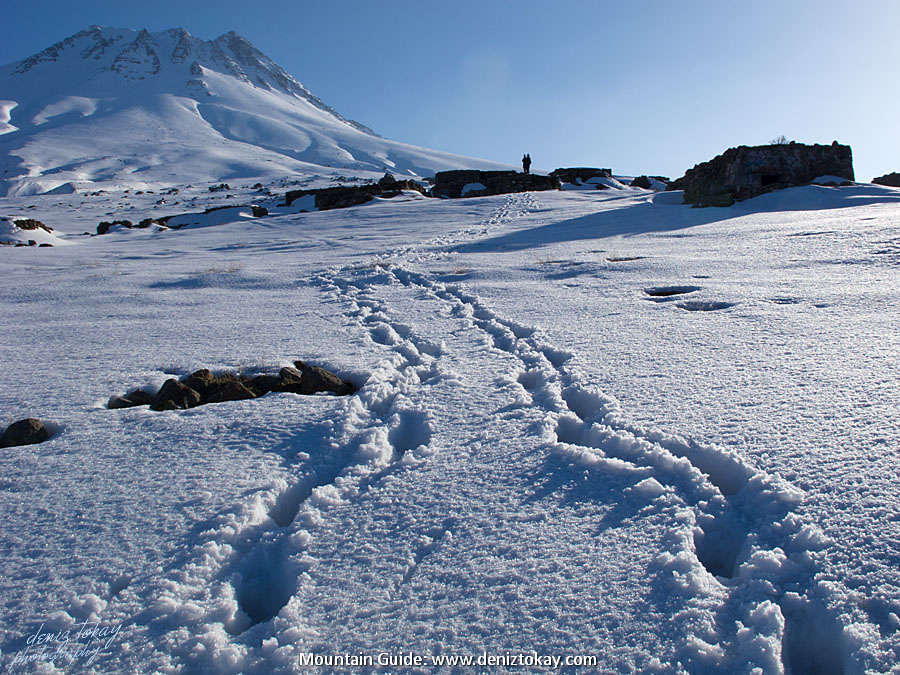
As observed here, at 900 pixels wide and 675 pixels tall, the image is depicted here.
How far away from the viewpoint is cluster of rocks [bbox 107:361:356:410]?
2.98 m

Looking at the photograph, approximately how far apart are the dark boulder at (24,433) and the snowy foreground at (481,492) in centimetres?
8

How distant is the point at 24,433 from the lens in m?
2.51

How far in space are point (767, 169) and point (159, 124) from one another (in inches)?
2929

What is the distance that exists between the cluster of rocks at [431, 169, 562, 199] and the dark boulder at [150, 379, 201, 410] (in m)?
20.3

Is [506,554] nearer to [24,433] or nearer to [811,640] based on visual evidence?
[811,640]

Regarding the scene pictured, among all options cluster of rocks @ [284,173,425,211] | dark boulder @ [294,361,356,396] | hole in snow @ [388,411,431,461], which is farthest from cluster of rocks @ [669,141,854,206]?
hole in snow @ [388,411,431,461]

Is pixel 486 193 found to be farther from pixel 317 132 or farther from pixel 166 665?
pixel 317 132

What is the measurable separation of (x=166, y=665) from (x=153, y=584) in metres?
0.34

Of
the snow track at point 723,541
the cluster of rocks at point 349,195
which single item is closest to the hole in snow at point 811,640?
the snow track at point 723,541

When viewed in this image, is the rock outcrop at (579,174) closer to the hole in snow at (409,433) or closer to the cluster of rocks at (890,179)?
the cluster of rocks at (890,179)

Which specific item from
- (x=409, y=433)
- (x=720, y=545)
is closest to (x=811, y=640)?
(x=720, y=545)

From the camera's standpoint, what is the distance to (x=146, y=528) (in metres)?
1.89

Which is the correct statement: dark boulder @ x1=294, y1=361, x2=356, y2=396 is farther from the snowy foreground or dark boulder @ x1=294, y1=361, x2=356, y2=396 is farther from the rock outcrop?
the rock outcrop

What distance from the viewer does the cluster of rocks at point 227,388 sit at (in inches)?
117
